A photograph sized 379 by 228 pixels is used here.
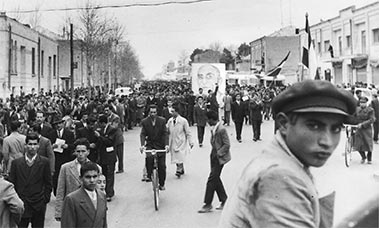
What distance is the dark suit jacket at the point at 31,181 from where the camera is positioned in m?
6.73

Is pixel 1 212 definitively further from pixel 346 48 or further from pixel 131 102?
pixel 346 48

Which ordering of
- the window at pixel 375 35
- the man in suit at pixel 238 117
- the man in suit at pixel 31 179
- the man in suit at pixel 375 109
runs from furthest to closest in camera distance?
the window at pixel 375 35 < the man in suit at pixel 238 117 < the man in suit at pixel 375 109 < the man in suit at pixel 31 179

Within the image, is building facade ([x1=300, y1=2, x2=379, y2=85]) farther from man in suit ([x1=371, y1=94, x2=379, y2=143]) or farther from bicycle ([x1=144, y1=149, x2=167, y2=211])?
Result: bicycle ([x1=144, y1=149, x2=167, y2=211])

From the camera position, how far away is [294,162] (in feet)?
5.72

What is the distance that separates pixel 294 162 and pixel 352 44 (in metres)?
44.9

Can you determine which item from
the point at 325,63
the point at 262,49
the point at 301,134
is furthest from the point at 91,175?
the point at 262,49

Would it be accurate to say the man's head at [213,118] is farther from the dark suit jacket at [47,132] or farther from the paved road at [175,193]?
the dark suit jacket at [47,132]

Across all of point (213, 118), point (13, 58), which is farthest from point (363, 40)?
point (213, 118)

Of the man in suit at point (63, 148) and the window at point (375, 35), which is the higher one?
the window at point (375, 35)

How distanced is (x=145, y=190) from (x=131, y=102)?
14.5 meters

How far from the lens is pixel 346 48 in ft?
151

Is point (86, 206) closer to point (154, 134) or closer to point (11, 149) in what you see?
point (11, 149)

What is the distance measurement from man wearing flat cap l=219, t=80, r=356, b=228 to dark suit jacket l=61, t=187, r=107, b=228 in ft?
10.5

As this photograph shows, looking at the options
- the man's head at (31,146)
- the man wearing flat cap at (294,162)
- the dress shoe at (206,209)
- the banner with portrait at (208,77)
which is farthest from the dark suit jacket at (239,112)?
the man wearing flat cap at (294,162)
